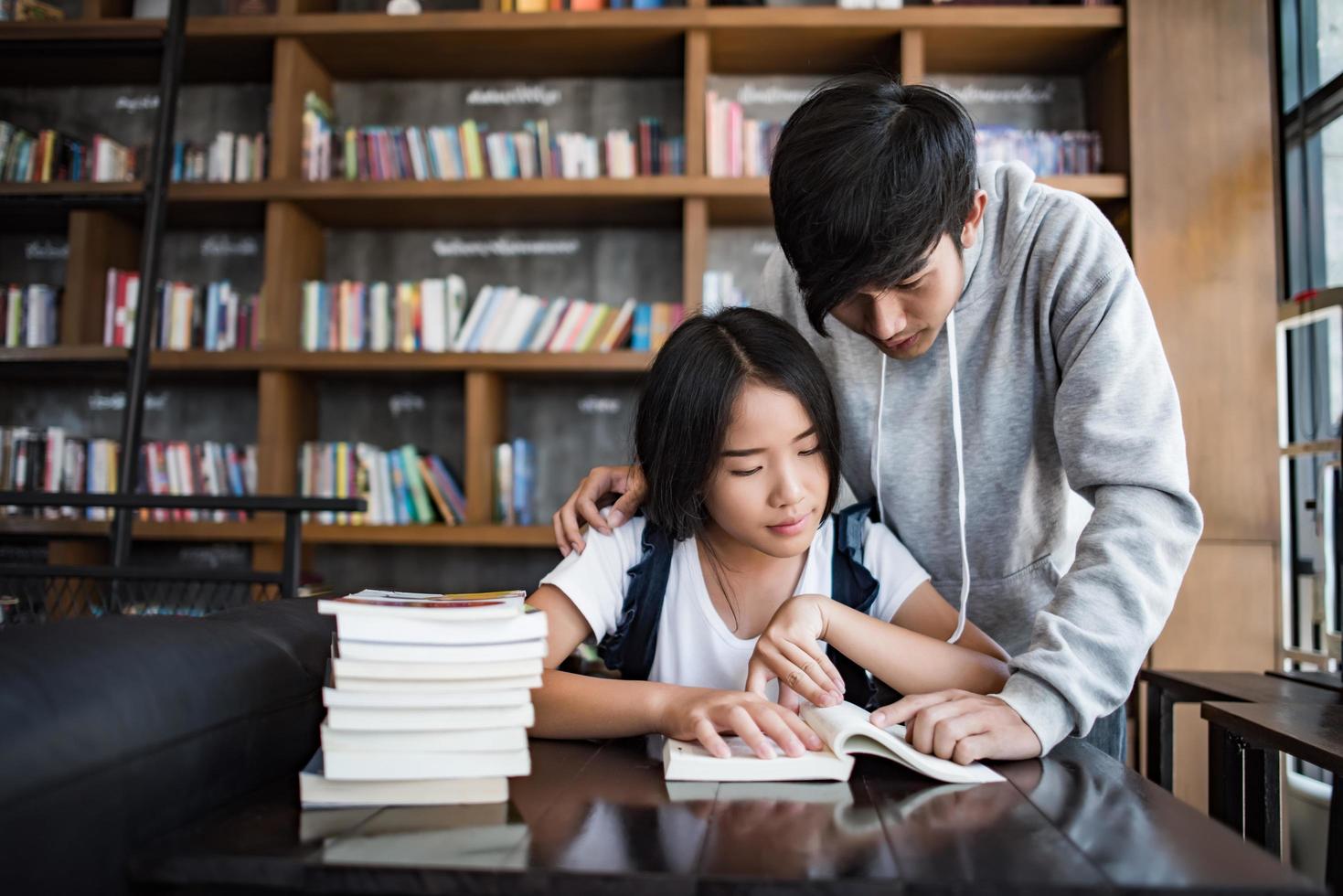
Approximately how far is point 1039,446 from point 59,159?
11.9 feet

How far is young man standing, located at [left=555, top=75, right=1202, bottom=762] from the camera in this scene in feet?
3.32

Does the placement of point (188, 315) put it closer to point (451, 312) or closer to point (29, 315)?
point (29, 315)

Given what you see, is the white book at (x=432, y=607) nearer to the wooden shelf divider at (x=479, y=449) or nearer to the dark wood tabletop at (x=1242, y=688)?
the dark wood tabletop at (x=1242, y=688)

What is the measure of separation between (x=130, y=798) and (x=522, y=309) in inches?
114

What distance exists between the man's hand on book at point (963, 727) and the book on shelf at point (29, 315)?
3.62 meters

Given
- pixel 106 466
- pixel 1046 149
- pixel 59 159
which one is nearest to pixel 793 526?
pixel 1046 149

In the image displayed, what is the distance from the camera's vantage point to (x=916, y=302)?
1.19 m

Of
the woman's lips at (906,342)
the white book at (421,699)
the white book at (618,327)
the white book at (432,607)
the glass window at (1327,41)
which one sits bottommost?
the white book at (421,699)

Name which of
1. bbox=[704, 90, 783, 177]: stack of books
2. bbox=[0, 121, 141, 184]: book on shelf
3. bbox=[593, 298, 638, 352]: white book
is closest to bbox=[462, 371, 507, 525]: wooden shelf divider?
bbox=[593, 298, 638, 352]: white book

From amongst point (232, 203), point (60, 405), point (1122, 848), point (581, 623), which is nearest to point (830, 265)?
point (581, 623)

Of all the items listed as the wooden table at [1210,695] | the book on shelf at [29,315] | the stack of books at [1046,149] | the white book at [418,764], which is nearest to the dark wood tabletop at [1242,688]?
the wooden table at [1210,695]

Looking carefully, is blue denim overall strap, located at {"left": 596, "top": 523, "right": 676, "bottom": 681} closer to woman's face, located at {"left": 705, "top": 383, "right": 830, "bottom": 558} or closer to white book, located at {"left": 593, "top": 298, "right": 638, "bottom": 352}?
woman's face, located at {"left": 705, "top": 383, "right": 830, "bottom": 558}

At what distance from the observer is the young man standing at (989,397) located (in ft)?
3.32

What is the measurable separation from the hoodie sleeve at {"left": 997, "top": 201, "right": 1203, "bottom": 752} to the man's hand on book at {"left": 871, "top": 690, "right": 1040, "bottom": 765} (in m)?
0.02
